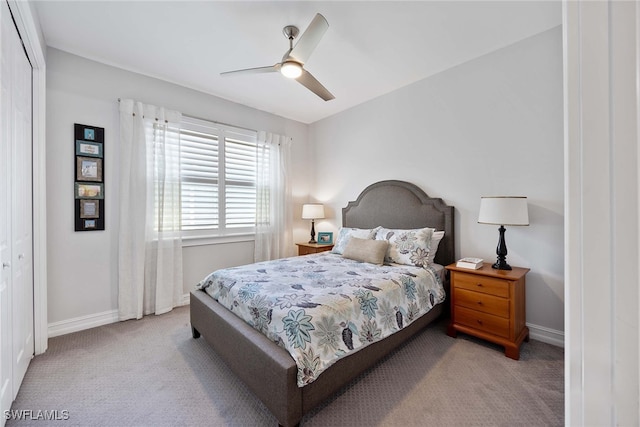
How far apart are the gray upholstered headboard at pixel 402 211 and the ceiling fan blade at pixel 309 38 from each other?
1918mm

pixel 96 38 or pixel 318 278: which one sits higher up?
pixel 96 38

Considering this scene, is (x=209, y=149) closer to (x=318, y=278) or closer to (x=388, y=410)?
(x=318, y=278)

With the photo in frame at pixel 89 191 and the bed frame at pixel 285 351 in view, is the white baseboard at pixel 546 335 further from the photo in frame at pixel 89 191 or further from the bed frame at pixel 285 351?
the photo in frame at pixel 89 191

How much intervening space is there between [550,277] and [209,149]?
3.93 meters

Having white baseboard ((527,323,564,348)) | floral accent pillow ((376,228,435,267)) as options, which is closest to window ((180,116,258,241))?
floral accent pillow ((376,228,435,267))

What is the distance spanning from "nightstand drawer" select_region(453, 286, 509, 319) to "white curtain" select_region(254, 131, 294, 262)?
101 inches

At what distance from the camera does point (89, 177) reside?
2.71 metres

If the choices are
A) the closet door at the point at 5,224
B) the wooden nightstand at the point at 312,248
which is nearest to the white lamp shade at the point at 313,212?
the wooden nightstand at the point at 312,248

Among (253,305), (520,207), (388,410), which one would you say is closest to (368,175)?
(520,207)

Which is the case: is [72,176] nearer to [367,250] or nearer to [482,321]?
[367,250]

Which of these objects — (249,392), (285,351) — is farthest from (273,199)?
(285,351)

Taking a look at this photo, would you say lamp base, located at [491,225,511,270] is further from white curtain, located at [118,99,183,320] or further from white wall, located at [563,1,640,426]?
white curtain, located at [118,99,183,320]

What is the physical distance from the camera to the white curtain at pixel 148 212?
289 centimetres

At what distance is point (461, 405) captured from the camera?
1.70m
